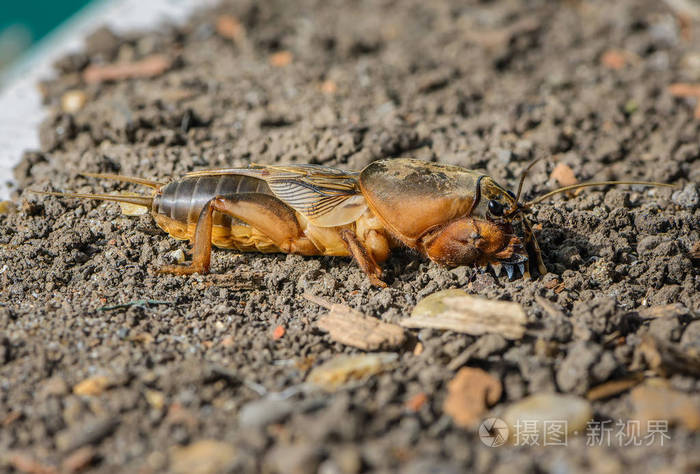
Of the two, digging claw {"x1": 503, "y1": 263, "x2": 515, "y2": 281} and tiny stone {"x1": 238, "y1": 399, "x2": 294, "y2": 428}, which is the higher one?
tiny stone {"x1": 238, "y1": 399, "x2": 294, "y2": 428}

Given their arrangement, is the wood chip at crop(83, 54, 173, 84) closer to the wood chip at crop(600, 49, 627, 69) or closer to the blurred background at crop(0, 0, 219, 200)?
the blurred background at crop(0, 0, 219, 200)

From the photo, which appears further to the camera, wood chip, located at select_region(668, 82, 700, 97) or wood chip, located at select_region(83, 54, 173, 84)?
wood chip, located at select_region(83, 54, 173, 84)

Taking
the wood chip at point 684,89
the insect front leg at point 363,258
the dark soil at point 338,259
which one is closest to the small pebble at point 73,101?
the dark soil at point 338,259

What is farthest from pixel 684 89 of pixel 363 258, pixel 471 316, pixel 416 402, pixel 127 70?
pixel 127 70

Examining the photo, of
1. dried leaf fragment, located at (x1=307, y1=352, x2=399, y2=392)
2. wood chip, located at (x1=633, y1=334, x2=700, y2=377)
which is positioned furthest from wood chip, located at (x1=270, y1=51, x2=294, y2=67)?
wood chip, located at (x1=633, y1=334, x2=700, y2=377)

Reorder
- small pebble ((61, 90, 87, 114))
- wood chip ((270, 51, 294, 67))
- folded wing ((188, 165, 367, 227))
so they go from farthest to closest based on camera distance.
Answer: wood chip ((270, 51, 294, 67)), small pebble ((61, 90, 87, 114)), folded wing ((188, 165, 367, 227))

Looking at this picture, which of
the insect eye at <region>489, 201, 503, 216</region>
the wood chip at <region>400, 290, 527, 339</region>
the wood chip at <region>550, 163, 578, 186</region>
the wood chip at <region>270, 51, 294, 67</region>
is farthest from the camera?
the wood chip at <region>270, 51, 294, 67</region>

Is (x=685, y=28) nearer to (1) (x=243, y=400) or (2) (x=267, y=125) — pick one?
(2) (x=267, y=125)

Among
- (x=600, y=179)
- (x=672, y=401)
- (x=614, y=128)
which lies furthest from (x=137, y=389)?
(x=614, y=128)
